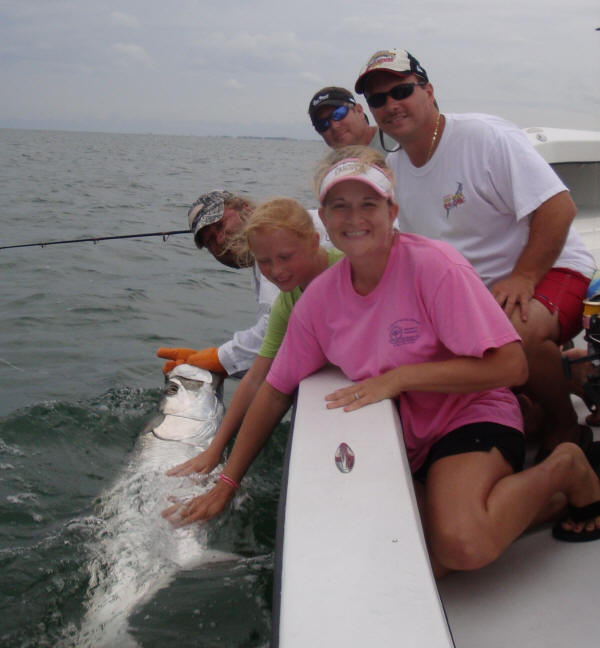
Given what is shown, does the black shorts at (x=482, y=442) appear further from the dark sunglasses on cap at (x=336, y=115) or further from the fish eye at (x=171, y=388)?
the dark sunglasses on cap at (x=336, y=115)

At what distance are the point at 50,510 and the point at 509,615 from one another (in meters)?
2.28

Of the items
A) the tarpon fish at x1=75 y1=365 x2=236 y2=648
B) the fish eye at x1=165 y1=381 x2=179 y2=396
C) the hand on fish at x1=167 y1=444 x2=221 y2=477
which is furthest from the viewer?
the fish eye at x1=165 y1=381 x2=179 y2=396

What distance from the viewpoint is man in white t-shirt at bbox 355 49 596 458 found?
99.3 inches

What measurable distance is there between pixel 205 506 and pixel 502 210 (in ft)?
5.21

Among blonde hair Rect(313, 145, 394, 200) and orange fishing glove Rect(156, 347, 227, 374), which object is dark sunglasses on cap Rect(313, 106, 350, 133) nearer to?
orange fishing glove Rect(156, 347, 227, 374)

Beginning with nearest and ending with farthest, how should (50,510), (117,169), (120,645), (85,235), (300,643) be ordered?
1. (300,643)
2. (120,645)
3. (50,510)
4. (85,235)
5. (117,169)

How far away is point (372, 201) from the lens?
78.6 inches

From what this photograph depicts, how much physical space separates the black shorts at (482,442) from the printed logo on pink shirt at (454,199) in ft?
3.26

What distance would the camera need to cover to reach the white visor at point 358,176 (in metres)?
1.94

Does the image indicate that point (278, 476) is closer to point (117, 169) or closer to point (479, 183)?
point (479, 183)

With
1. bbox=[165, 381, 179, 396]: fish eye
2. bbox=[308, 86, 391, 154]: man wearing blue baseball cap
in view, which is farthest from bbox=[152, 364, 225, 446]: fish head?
bbox=[308, 86, 391, 154]: man wearing blue baseball cap

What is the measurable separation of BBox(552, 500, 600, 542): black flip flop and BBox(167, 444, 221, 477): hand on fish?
1.31 metres

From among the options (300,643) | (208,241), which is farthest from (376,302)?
(208,241)

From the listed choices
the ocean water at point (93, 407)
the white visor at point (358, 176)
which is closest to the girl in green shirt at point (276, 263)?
the ocean water at point (93, 407)
